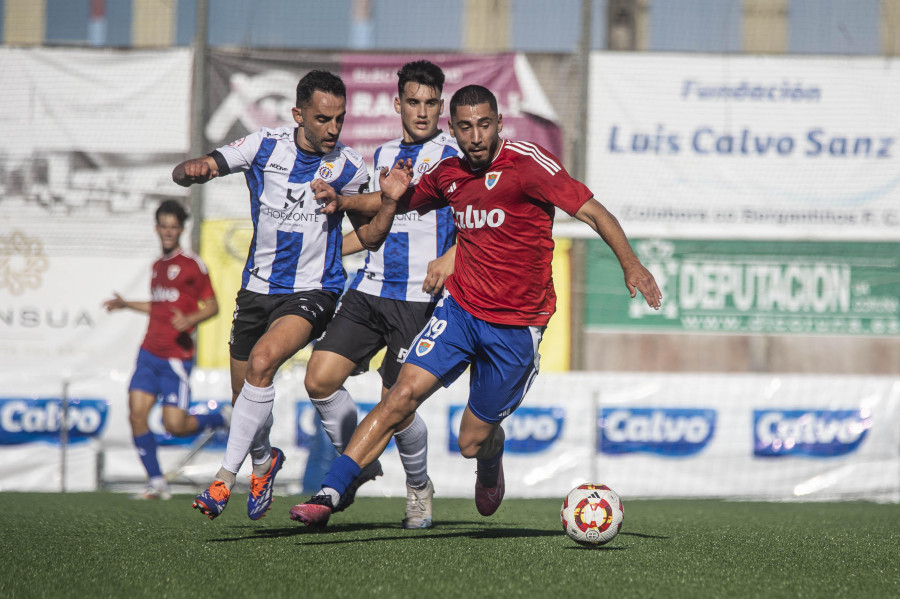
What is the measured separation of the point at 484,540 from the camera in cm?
511

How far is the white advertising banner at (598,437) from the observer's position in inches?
418

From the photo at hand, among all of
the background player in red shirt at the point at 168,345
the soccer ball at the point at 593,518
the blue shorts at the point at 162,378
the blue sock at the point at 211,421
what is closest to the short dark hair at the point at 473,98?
the soccer ball at the point at 593,518

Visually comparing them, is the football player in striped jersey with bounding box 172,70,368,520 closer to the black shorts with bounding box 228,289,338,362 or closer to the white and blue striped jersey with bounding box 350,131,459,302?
the black shorts with bounding box 228,289,338,362

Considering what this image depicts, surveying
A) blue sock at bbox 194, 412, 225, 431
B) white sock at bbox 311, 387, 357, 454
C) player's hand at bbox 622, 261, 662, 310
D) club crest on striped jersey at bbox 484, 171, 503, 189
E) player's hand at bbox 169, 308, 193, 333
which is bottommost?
blue sock at bbox 194, 412, 225, 431

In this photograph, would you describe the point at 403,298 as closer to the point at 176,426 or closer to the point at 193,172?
the point at 193,172

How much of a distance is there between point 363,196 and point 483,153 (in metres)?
0.83

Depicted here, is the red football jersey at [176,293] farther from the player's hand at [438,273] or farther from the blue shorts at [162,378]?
the player's hand at [438,273]

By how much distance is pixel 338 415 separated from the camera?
5762 millimetres

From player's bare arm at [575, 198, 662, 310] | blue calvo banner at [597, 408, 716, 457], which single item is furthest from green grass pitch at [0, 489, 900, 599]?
blue calvo banner at [597, 408, 716, 457]

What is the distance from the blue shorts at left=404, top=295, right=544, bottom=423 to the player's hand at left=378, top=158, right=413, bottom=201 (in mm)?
600

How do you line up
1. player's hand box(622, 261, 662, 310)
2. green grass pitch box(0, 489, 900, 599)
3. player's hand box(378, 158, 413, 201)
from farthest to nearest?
player's hand box(378, 158, 413, 201) < player's hand box(622, 261, 662, 310) < green grass pitch box(0, 489, 900, 599)

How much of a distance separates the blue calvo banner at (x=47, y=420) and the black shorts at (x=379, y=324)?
5831 mm

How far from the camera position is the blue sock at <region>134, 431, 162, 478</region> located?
9.15 meters

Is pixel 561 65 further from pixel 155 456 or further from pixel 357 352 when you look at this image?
pixel 357 352
